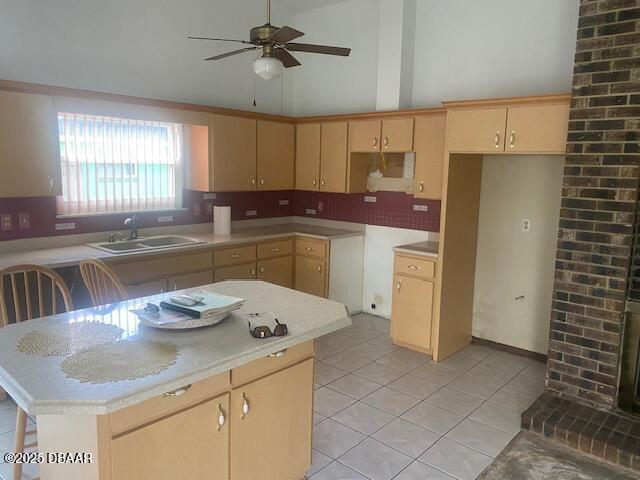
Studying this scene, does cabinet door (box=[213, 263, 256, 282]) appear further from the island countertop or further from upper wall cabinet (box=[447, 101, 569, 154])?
upper wall cabinet (box=[447, 101, 569, 154])

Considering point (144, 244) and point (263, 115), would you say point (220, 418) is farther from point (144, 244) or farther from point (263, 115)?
point (263, 115)

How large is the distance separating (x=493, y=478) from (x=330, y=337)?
222cm

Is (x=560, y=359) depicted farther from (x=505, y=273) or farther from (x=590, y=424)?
(x=505, y=273)

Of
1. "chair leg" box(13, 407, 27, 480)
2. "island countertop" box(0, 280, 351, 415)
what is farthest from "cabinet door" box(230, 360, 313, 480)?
"chair leg" box(13, 407, 27, 480)

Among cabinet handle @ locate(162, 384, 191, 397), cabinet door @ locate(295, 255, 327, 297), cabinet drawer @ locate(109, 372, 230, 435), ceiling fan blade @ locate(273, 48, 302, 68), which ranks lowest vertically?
cabinet door @ locate(295, 255, 327, 297)

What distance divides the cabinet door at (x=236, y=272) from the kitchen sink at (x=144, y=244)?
35 cm

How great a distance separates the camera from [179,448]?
1768mm

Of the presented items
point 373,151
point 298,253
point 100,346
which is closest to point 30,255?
point 100,346

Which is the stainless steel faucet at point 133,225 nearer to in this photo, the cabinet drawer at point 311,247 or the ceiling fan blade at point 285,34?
the cabinet drawer at point 311,247

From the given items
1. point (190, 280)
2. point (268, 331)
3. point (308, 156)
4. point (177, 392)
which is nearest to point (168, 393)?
point (177, 392)

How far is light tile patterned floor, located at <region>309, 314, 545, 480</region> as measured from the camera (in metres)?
2.72

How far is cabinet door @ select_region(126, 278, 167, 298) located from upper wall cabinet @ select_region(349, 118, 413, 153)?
2.28 meters

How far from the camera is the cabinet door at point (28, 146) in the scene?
3297mm

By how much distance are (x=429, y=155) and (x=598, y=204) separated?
1.56 meters
